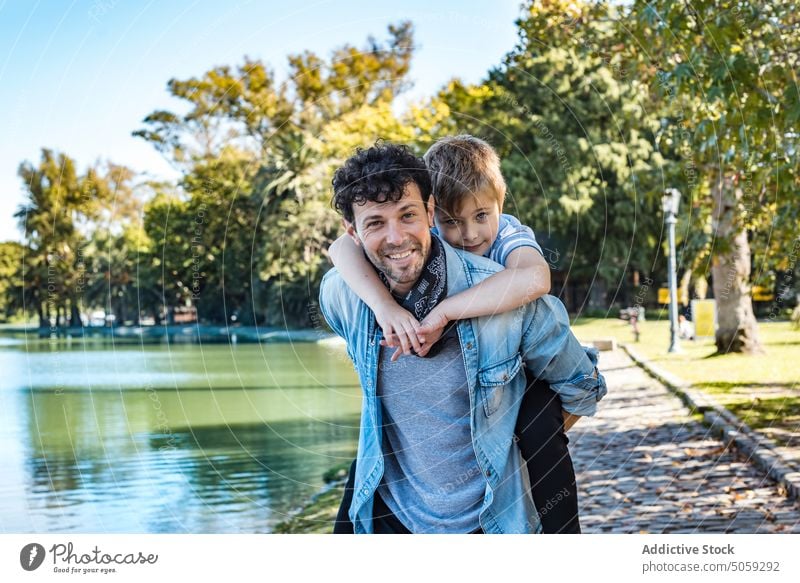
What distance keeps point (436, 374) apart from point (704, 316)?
1609 cm

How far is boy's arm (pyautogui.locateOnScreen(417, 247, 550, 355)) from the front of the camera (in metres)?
2.30

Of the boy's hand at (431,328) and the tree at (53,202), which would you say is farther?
the tree at (53,202)

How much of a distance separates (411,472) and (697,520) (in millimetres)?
3459

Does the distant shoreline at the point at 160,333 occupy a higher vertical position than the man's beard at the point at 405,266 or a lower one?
lower

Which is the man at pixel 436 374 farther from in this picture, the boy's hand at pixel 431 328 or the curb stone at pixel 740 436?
the curb stone at pixel 740 436

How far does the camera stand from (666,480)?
21.8 feet

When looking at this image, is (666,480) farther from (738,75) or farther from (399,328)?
(399,328)

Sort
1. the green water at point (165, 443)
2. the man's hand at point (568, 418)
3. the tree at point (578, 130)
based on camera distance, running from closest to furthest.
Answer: the man's hand at point (568, 418), the tree at point (578, 130), the green water at point (165, 443)

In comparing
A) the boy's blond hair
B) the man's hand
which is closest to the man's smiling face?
the boy's blond hair

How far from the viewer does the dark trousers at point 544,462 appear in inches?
95.5

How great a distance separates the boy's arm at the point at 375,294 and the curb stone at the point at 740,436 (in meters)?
3.94

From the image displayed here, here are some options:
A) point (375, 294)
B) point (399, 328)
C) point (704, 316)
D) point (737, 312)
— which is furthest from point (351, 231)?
point (704, 316)

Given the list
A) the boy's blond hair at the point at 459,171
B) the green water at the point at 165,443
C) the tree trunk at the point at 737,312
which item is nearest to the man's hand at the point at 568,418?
the boy's blond hair at the point at 459,171
